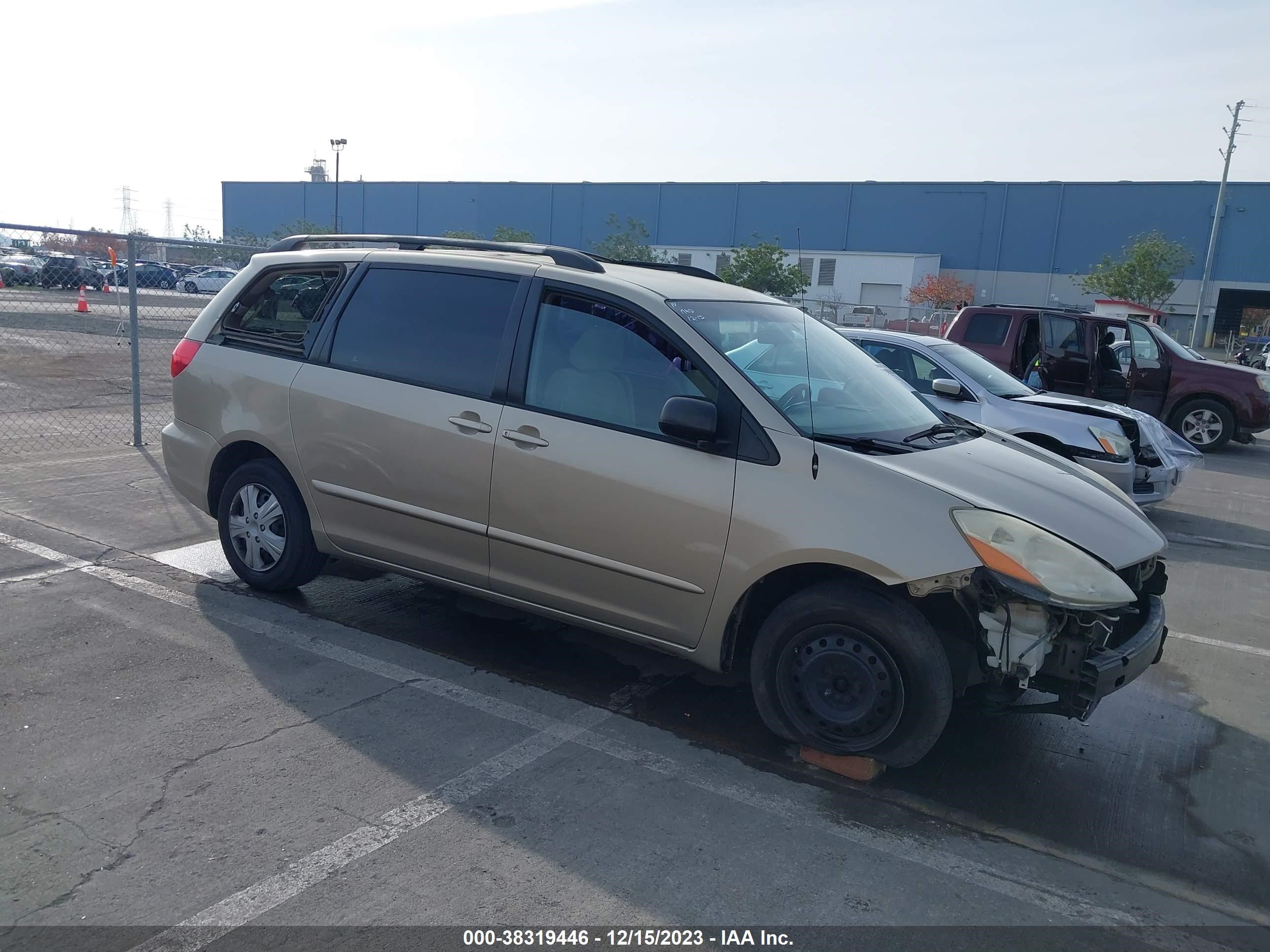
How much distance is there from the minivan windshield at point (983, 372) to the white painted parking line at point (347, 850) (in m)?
6.48

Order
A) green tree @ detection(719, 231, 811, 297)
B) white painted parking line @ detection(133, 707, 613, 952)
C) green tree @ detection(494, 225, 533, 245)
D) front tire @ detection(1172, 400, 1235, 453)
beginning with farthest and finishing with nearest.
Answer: green tree @ detection(494, 225, 533, 245) < green tree @ detection(719, 231, 811, 297) < front tire @ detection(1172, 400, 1235, 453) < white painted parking line @ detection(133, 707, 613, 952)

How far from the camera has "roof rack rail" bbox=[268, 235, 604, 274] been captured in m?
4.82

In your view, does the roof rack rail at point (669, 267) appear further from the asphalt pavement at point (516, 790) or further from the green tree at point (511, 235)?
the green tree at point (511, 235)

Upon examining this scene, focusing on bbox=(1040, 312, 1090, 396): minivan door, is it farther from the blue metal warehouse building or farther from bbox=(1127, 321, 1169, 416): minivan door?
the blue metal warehouse building

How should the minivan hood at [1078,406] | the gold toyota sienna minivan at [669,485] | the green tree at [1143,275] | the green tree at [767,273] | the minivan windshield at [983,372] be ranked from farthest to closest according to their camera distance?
the green tree at [1143,275] → the green tree at [767,273] → the minivan windshield at [983,372] → the minivan hood at [1078,406] → the gold toyota sienna minivan at [669,485]

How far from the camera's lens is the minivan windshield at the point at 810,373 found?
14.0 feet

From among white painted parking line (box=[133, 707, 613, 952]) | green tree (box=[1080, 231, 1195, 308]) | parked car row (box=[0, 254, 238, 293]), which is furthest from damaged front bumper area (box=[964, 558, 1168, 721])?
green tree (box=[1080, 231, 1195, 308])

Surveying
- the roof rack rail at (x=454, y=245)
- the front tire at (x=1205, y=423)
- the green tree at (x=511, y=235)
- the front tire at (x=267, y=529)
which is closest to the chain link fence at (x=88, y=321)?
the roof rack rail at (x=454, y=245)

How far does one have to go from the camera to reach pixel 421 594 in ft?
19.6

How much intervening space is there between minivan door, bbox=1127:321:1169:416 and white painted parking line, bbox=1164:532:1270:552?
5.99 m

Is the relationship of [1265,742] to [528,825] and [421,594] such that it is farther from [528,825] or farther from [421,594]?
[421,594]

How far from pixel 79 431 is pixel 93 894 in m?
8.63

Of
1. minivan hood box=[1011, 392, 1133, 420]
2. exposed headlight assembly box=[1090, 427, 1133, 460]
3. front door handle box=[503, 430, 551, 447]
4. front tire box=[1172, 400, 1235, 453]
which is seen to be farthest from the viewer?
front tire box=[1172, 400, 1235, 453]

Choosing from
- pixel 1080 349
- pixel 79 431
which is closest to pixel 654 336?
pixel 79 431
